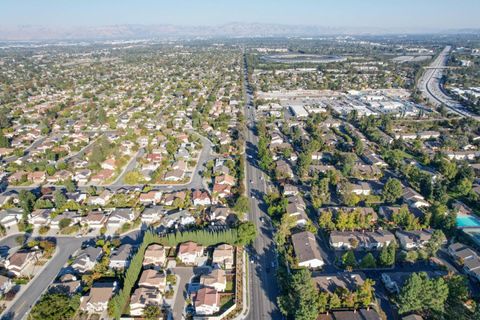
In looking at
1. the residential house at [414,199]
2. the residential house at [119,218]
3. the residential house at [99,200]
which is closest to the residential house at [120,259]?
the residential house at [119,218]

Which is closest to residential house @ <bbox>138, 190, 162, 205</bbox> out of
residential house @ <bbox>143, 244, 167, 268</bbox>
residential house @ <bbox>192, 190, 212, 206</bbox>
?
residential house @ <bbox>192, 190, 212, 206</bbox>

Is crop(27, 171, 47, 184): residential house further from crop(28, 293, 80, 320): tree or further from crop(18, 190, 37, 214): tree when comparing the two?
crop(28, 293, 80, 320): tree

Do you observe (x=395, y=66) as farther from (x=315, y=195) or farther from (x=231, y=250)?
(x=231, y=250)

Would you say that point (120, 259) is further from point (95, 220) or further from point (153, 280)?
point (95, 220)

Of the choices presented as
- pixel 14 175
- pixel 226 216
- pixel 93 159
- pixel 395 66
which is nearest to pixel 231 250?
pixel 226 216

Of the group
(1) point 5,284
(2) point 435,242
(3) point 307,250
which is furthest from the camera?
(3) point 307,250

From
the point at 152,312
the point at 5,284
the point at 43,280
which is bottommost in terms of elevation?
the point at 43,280

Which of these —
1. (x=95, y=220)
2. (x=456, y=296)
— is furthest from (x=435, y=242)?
(x=95, y=220)

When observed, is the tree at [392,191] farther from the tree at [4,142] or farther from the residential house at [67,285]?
the tree at [4,142]
